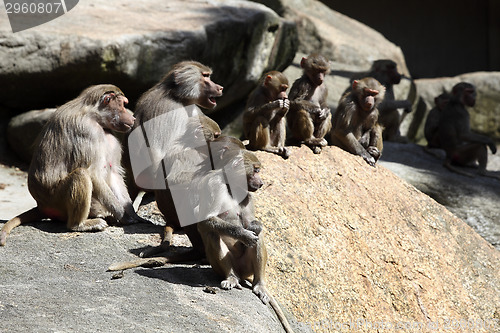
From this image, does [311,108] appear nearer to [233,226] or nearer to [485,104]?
[233,226]

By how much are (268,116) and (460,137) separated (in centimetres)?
588

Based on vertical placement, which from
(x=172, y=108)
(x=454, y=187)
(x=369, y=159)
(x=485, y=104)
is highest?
(x=172, y=108)

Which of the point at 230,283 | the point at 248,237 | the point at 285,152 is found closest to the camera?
the point at 248,237

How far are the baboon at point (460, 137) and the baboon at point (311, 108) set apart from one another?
4.39m

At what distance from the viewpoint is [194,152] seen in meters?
5.62

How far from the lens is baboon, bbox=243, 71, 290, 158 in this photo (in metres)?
6.84

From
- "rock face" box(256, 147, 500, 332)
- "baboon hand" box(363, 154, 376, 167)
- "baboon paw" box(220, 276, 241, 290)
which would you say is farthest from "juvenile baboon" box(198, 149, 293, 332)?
"baboon hand" box(363, 154, 376, 167)

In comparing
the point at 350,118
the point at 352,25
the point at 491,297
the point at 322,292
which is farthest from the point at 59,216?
the point at 352,25

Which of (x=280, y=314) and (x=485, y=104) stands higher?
(x=280, y=314)

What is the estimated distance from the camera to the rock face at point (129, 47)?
9586 mm

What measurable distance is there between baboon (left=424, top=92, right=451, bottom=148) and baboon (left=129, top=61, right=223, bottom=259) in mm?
6988

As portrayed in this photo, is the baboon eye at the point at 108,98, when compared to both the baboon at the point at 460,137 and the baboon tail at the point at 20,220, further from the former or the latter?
the baboon at the point at 460,137

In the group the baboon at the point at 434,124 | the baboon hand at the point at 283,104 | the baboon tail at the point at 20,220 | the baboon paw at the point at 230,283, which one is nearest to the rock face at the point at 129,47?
the baboon at the point at 434,124

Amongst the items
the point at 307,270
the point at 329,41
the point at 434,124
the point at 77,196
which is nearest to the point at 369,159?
the point at 307,270
